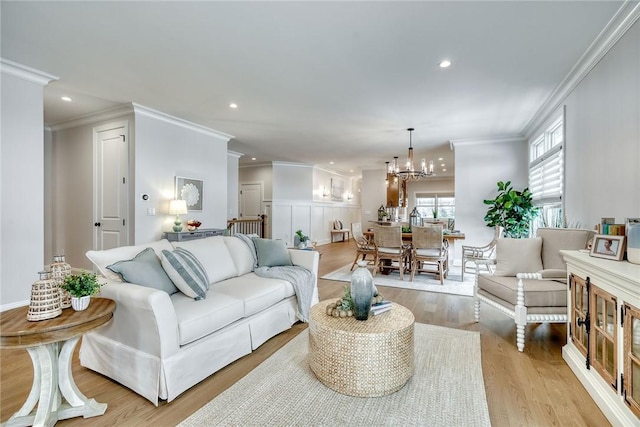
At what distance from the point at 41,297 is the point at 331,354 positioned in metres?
1.62

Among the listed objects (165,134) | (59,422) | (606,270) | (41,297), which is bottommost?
(59,422)

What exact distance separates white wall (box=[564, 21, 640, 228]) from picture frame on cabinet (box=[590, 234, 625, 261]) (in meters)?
0.57

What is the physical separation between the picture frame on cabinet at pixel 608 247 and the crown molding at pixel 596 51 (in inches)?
66.5

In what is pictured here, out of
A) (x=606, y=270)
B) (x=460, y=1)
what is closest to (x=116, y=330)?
(x=606, y=270)

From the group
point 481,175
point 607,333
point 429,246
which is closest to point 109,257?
point 607,333

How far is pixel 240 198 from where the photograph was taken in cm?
964

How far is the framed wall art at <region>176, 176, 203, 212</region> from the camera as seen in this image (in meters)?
5.05

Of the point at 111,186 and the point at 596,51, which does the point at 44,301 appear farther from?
the point at 596,51

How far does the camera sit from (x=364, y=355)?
5.91 feet

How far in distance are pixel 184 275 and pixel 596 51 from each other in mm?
4121

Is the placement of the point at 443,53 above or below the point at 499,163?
above

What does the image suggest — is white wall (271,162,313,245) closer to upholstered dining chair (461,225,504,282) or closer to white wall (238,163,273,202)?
white wall (238,163,273,202)

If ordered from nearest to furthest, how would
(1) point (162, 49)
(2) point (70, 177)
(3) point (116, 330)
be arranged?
(3) point (116, 330), (1) point (162, 49), (2) point (70, 177)

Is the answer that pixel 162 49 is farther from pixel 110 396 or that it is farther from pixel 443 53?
pixel 110 396
